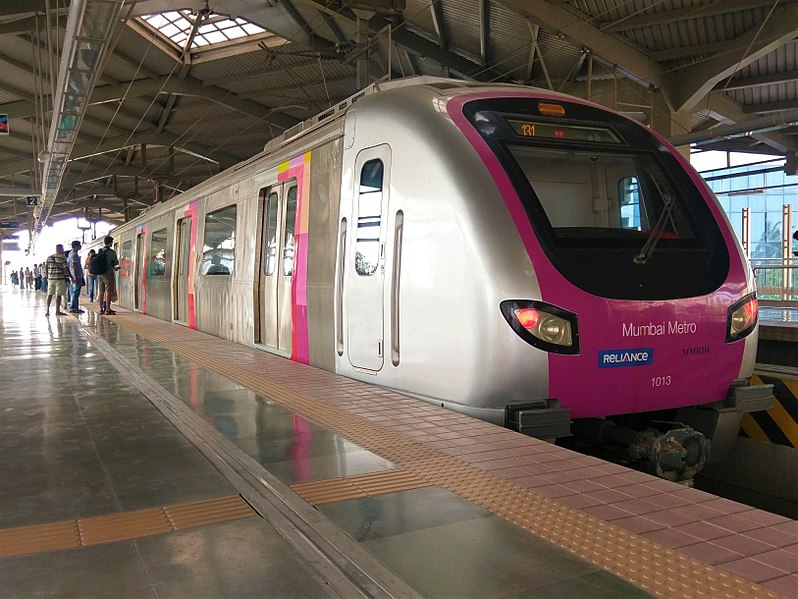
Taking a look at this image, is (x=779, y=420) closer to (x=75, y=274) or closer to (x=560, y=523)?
(x=560, y=523)

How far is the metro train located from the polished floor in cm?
97

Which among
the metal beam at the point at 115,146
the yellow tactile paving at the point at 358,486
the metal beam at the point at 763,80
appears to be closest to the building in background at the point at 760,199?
the metal beam at the point at 763,80

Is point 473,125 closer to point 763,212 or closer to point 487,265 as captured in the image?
point 487,265

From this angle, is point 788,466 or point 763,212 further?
point 763,212

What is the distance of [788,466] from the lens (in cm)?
575

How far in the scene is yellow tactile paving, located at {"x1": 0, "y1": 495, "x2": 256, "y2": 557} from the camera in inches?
105

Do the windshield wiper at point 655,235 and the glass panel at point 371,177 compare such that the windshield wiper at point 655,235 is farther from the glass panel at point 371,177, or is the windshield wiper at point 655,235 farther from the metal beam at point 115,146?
the metal beam at point 115,146

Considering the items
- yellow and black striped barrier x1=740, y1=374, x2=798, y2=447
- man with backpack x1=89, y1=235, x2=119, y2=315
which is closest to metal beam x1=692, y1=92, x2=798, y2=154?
yellow and black striped barrier x1=740, y1=374, x2=798, y2=447

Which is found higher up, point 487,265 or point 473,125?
point 473,125

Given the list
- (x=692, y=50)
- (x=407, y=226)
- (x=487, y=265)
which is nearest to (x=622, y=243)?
(x=487, y=265)

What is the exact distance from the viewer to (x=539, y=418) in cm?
415

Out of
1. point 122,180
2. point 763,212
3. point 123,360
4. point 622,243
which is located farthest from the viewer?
point 122,180

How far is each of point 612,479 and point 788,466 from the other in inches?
133

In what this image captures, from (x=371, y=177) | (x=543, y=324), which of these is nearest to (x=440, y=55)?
(x=371, y=177)
